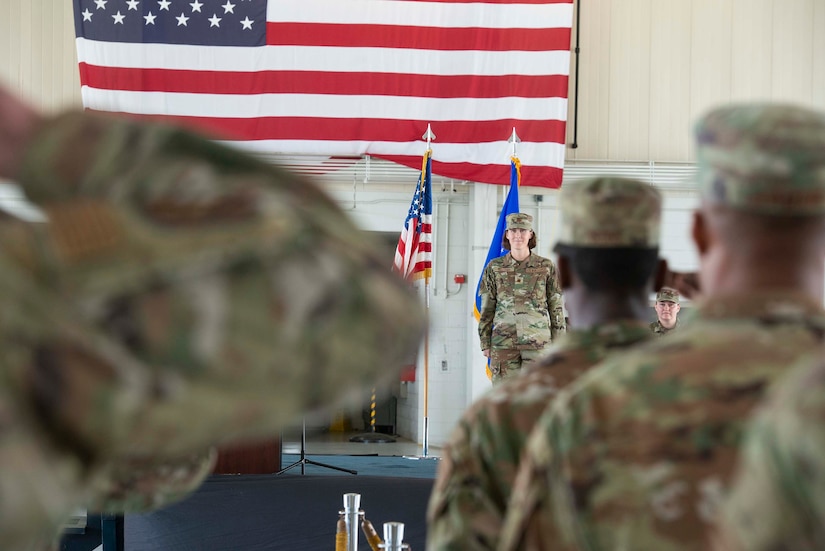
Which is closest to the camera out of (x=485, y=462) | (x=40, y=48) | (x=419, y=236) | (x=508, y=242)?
(x=485, y=462)

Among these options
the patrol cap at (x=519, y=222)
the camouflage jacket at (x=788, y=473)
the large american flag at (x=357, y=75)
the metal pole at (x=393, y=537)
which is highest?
the large american flag at (x=357, y=75)

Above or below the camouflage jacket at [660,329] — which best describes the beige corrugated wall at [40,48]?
above

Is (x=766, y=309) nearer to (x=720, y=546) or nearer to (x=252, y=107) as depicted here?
(x=720, y=546)

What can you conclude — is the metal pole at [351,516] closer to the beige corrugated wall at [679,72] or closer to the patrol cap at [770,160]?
the patrol cap at [770,160]

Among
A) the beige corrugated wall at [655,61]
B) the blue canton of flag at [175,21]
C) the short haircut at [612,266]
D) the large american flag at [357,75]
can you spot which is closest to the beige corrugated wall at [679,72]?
the beige corrugated wall at [655,61]

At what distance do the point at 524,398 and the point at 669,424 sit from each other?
403mm

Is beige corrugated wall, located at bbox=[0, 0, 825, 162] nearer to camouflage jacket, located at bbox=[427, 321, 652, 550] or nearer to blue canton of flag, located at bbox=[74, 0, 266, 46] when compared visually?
blue canton of flag, located at bbox=[74, 0, 266, 46]

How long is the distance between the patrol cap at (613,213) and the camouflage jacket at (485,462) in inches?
5.6

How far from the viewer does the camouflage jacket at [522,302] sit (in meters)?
6.57

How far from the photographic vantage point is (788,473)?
522 mm

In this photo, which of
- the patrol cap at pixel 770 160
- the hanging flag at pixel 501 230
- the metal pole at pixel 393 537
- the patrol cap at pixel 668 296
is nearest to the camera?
the patrol cap at pixel 770 160

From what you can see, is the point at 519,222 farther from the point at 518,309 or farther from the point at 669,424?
the point at 669,424

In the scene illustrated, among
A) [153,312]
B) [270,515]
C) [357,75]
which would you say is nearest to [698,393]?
[153,312]

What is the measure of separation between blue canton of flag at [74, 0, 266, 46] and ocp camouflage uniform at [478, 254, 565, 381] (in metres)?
4.41
